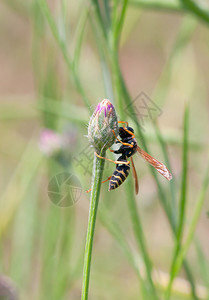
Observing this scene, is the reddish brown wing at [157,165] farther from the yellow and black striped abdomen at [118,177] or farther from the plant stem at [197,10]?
the plant stem at [197,10]

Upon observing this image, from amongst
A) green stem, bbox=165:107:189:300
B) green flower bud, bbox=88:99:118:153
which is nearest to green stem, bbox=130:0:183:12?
green stem, bbox=165:107:189:300

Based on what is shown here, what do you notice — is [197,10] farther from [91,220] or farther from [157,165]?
[91,220]

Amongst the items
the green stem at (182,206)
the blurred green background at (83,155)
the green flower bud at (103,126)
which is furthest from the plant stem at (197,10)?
the green flower bud at (103,126)

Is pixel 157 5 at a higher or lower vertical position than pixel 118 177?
higher

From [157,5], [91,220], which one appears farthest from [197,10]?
[91,220]

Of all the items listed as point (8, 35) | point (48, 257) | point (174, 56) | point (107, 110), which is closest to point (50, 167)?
point (48, 257)

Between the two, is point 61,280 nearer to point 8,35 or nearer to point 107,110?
point 107,110
